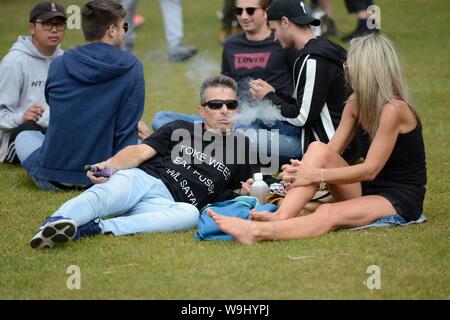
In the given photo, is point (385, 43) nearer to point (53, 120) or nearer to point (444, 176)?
point (444, 176)

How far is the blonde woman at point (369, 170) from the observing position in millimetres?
5527

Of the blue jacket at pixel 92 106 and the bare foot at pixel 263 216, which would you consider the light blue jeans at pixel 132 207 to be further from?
the blue jacket at pixel 92 106

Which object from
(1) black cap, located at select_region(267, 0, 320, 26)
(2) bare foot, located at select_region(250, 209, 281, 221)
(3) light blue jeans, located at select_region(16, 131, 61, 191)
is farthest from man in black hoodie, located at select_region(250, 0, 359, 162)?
(3) light blue jeans, located at select_region(16, 131, 61, 191)

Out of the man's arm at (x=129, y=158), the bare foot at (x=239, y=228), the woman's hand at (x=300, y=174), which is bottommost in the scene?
the bare foot at (x=239, y=228)

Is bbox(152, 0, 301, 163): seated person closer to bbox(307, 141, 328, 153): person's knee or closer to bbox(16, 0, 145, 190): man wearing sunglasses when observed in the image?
bbox(16, 0, 145, 190): man wearing sunglasses

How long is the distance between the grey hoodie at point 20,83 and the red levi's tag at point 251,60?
5.61ft

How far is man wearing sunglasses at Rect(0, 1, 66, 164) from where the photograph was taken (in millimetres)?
7816

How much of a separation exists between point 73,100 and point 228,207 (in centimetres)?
185

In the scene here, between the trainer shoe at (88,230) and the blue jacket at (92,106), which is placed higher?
the blue jacket at (92,106)

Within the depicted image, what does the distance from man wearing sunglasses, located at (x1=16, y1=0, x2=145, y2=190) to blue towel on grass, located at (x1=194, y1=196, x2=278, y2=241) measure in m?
1.27

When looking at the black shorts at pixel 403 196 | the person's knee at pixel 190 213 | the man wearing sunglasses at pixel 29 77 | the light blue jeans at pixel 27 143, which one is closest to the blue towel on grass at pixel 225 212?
the person's knee at pixel 190 213

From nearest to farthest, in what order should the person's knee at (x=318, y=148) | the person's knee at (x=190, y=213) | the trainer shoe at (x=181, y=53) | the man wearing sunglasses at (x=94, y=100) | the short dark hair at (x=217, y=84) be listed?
1. the person's knee at (x=318, y=148)
2. the person's knee at (x=190, y=213)
3. the short dark hair at (x=217, y=84)
4. the man wearing sunglasses at (x=94, y=100)
5. the trainer shoe at (x=181, y=53)
